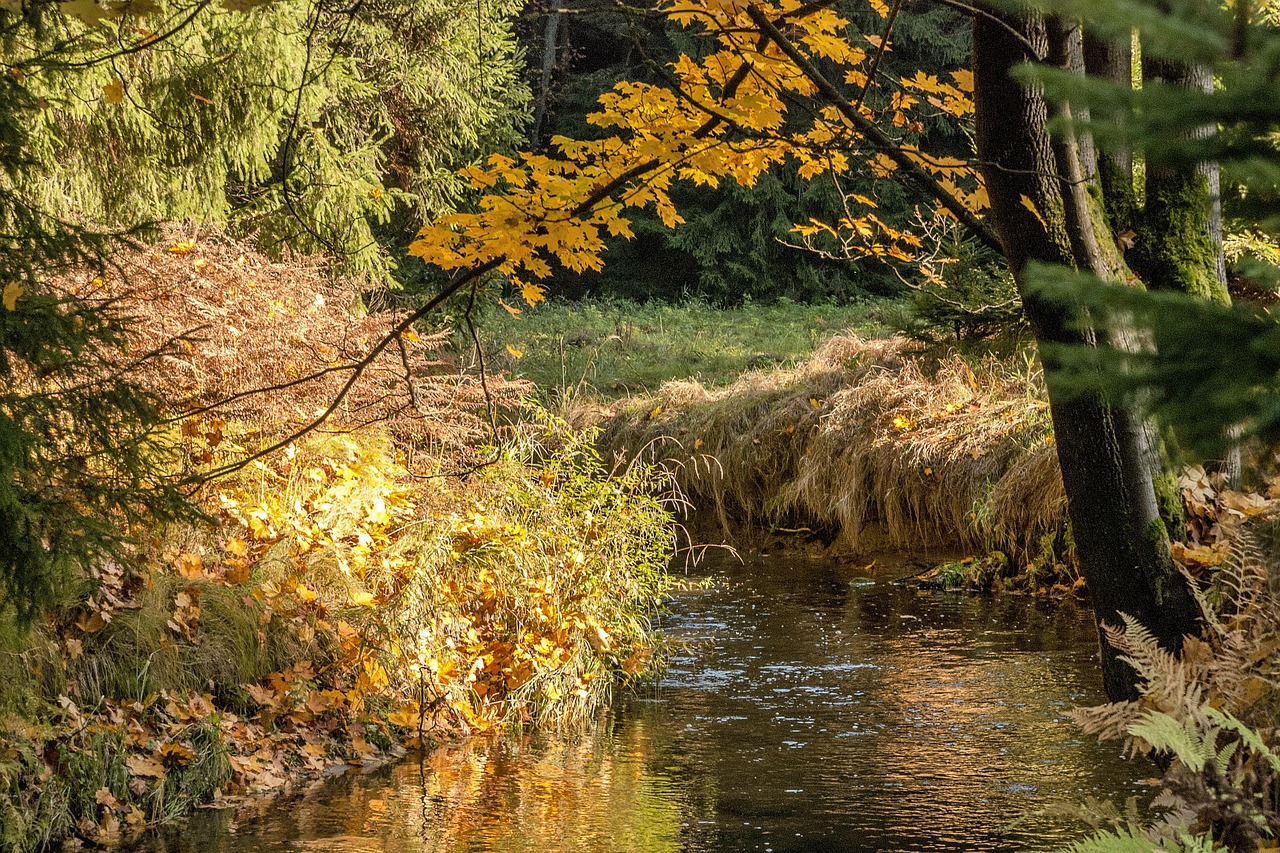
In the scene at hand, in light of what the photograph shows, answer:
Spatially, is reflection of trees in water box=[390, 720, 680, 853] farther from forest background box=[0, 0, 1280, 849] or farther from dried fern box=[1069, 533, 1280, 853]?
dried fern box=[1069, 533, 1280, 853]

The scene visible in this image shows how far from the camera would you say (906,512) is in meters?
10.7

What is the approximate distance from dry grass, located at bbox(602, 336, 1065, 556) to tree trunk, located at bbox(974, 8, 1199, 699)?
423 centimetres

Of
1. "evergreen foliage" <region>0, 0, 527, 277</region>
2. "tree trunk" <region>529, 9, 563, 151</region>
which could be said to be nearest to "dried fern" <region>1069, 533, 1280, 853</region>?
"evergreen foliage" <region>0, 0, 527, 277</region>

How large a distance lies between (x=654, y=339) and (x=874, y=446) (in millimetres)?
8803

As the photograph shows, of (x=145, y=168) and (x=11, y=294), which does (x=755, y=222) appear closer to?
(x=145, y=168)

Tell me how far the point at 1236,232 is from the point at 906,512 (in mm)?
4057

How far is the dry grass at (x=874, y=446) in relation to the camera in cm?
961

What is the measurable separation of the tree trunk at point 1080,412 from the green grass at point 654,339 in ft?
34.5

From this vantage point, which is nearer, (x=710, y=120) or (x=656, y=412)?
(x=710, y=120)

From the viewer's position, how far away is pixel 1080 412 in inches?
171

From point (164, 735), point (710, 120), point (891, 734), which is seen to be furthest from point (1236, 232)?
point (164, 735)

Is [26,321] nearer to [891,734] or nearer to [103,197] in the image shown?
[891,734]

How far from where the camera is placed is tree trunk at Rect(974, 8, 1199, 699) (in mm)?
4320

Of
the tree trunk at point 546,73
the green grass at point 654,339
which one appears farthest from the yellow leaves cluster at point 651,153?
the tree trunk at point 546,73
